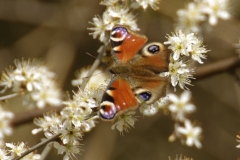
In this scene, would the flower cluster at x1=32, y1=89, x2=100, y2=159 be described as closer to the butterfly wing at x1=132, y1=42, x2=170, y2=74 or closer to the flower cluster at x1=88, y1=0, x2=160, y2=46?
the butterfly wing at x1=132, y1=42, x2=170, y2=74

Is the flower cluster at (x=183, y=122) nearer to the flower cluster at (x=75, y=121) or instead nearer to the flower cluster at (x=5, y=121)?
the flower cluster at (x=75, y=121)

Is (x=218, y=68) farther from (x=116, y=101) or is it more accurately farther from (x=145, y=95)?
(x=116, y=101)

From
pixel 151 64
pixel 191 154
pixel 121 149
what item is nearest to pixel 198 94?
pixel 191 154

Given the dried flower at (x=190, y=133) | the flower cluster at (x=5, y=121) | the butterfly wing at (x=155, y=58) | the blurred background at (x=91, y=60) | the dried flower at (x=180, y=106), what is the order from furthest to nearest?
the blurred background at (x=91, y=60), the dried flower at (x=180, y=106), the dried flower at (x=190, y=133), the flower cluster at (x=5, y=121), the butterfly wing at (x=155, y=58)

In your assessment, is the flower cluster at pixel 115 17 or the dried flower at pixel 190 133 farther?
the dried flower at pixel 190 133

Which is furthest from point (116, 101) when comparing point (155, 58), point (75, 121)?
point (155, 58)

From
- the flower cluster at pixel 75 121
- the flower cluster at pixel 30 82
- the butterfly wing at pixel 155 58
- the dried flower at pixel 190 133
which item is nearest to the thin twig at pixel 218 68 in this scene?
the dried flower at pixel 190 133
